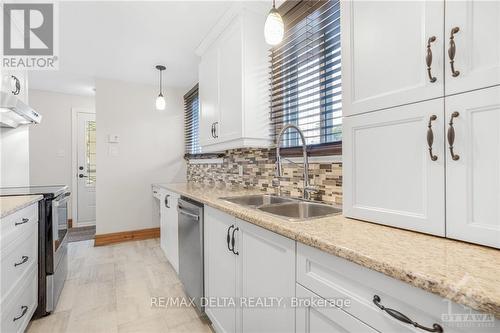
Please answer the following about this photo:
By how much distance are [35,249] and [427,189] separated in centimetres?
242

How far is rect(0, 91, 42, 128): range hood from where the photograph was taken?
63.1 inches

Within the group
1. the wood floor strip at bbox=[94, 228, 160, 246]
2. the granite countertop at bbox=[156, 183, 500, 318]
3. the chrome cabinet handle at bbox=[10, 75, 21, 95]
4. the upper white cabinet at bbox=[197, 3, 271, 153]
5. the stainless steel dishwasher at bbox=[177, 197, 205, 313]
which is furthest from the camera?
the wood floor strip at bbox=[94, 228, 160, 246]

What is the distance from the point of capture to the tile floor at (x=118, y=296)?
1755mm

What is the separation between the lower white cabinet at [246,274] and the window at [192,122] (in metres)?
2.28

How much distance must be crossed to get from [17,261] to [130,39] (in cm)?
209

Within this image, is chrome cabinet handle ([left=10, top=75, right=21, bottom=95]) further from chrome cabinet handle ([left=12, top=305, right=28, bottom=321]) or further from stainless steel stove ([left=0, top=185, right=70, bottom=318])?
chrome cabinet handle ([left=12, top=305, right=28, bottom=321])

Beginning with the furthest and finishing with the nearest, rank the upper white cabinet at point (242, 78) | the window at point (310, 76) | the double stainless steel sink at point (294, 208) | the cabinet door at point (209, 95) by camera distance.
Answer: the cabinet door at point (209, 95), the upper white cabinet at point (242, 78), the window at point (310, 76), the double stainless steel sink at point (294, 208)

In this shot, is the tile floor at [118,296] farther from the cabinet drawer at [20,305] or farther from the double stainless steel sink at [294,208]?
the double stainless steel sink at [294,208]

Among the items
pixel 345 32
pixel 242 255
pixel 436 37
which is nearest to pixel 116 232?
pixel 242 255

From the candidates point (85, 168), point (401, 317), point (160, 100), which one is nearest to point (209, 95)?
point (160, 100)

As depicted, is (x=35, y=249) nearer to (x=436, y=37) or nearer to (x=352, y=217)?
(x=352, y=217)

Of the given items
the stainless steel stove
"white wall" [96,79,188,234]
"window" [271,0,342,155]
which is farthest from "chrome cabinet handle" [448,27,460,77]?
"white wall" [96,79,188,234]

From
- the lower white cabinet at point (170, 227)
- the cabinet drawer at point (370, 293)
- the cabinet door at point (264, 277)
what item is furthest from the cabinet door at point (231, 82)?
the cabinet drawer at point (370, 293)

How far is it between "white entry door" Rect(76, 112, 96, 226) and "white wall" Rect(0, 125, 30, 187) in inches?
74.3
